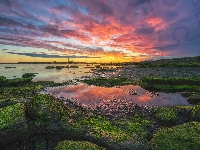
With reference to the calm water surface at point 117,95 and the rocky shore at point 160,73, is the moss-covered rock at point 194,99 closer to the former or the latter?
the calm water surface at point 117,95

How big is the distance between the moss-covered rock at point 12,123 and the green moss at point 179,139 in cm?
895

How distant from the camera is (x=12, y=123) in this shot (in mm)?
11727

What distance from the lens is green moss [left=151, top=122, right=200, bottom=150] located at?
33.1 feet

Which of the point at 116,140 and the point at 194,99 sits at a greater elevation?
the point at 116,140

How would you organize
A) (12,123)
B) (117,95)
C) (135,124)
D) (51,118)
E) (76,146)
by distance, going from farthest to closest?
(117,95), (135,124), (51,118), (12,123), (76,146)

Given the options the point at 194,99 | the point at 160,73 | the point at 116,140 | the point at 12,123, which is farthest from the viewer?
the point at 160,73

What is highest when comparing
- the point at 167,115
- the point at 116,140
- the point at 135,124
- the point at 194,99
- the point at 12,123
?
the point at 12,123

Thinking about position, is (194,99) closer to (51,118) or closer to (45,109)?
(51,118)

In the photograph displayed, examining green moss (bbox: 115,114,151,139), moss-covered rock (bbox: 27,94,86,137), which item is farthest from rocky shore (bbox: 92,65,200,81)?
moss-covered rock (bbox: 27,94,86,137)

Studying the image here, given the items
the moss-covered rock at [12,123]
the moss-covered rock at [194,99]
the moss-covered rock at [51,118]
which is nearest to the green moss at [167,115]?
the moss-covered rock at [51,118]

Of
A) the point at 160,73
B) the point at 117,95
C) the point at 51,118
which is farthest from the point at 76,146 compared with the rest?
the point at 160,73

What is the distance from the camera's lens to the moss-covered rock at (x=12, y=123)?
36.9ft

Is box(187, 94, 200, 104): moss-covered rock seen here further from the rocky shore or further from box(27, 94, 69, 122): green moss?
the rocky shore

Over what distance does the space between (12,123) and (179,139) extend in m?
10.9
